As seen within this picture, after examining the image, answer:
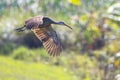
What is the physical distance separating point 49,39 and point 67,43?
816 cm

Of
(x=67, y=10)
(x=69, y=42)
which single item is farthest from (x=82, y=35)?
(x=67, y=10)

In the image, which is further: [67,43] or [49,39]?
[67,43]

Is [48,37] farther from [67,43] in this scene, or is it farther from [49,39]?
[67,43]

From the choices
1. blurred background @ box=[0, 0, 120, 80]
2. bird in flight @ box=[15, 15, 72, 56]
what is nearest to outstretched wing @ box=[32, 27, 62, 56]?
bird in flight @ box=[15, 15, 72, 56]

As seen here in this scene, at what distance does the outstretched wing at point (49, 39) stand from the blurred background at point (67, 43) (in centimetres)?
399

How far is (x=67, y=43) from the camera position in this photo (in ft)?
48.4

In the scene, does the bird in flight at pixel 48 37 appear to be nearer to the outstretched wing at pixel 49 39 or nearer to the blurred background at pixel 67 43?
the outstretched wing at pixel 49 39

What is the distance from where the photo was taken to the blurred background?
11875 mm

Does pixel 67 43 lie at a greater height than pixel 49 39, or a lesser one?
greater

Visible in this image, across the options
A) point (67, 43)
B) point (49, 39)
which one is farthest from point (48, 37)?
point (67, 43)

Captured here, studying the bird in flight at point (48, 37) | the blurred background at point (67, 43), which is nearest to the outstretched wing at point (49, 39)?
the bird in flight at point (48, 37)

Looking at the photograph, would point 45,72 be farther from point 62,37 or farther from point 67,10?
point 67,10

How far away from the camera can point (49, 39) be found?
6594 mm

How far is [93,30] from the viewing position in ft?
45.7
